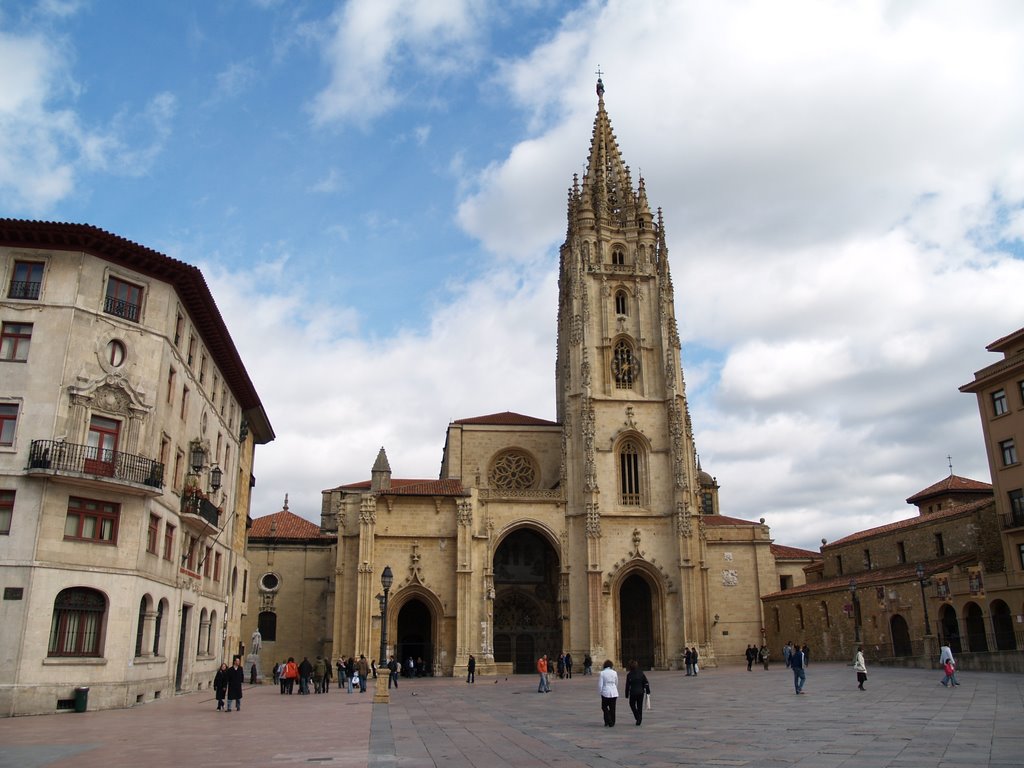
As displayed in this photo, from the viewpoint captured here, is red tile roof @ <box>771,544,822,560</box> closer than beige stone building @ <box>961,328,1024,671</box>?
No

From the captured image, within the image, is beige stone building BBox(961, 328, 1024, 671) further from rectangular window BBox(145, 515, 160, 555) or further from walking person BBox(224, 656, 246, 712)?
rectangular window BBox(145, 515, 160, 555)

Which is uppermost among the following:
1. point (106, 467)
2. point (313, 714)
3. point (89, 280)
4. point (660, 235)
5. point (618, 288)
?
point (660, 235)

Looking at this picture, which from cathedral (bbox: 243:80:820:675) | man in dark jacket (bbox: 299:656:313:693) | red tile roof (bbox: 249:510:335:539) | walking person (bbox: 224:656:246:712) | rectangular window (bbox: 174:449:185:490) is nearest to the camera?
walking person (bbox: 224:656:246:712)

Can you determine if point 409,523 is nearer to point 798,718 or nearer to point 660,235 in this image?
point 660,235

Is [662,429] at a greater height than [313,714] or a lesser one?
greater

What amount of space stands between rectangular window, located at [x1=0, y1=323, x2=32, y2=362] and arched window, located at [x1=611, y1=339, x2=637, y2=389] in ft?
115

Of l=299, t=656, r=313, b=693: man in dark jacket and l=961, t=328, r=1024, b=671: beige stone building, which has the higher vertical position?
l=961, t=328, r=1024, b=671: beige stone building

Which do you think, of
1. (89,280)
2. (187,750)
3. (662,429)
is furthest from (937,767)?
(662,429)

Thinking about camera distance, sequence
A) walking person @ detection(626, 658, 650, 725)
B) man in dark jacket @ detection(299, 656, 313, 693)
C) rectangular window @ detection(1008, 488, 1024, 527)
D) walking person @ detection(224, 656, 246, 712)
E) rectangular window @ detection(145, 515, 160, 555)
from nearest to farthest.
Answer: walking person @ detection(626, 658, 650, 725)
walking person @ detection(224, 656, 246, 712)
rectangular window @ detection(145, 515, 160, 555)
man in dark jacket @ detection(299, 656, 313, 693)
rectangular window @ detection(1008, 488, 1024, 527)

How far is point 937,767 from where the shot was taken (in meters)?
9.91

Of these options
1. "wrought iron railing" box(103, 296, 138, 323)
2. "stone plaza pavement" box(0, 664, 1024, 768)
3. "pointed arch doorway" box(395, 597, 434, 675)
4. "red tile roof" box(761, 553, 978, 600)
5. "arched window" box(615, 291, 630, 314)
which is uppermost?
"arched window" box(615, 291, 630, 314)

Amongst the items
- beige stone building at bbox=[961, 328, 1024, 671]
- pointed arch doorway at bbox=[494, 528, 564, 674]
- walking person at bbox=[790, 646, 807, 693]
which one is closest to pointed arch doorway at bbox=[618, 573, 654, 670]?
pointed arch doorway at bbox=[494, 528, 564, 674]

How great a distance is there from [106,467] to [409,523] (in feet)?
81.2

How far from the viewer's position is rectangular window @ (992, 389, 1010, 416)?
120ft
